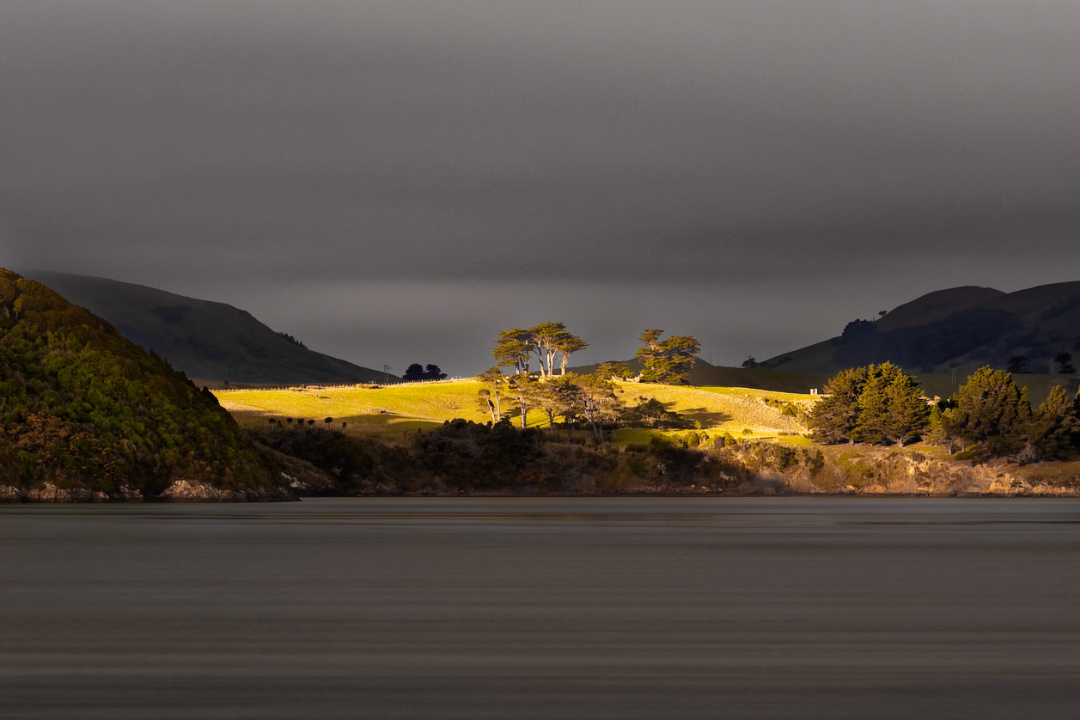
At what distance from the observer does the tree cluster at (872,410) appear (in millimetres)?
132500

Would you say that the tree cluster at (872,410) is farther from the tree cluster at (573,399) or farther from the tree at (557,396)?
the tree at (557,396)

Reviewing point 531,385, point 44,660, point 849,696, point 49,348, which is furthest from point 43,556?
point 531,385

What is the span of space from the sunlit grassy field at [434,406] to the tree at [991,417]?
2641 cm

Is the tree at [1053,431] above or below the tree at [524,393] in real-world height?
below

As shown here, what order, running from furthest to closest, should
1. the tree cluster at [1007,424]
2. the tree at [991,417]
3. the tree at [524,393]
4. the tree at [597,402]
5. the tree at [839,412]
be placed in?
the tree at [524,393], the tree at [597,402], the tree at [839,412], the tree at [991,417], the tree cluster at [1007,424]

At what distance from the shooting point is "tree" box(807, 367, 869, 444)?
446ft

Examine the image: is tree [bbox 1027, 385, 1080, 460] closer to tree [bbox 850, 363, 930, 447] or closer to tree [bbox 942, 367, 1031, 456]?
tree [bbox 942, 367, 1031, 456]

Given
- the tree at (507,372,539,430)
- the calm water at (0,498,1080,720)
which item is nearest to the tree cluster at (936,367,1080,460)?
the tree at (507,372,539,430)

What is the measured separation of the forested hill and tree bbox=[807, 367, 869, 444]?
61.0 meters

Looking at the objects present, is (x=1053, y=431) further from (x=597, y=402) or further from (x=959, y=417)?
(x=597, y=402)

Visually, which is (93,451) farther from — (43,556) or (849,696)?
(849,696)

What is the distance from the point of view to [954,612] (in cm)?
2038

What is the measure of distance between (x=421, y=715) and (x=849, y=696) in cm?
417

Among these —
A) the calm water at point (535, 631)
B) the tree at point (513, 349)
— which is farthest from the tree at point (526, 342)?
the calm water at point (535, 631)
